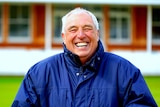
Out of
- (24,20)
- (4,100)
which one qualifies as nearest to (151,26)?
(24,20)

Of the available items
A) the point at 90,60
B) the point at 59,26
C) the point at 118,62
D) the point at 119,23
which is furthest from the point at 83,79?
the point at 119,23

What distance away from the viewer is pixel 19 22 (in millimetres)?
24234

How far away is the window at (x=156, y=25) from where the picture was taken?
2477 centimetres

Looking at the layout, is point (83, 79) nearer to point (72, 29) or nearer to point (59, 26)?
point (72, 29)

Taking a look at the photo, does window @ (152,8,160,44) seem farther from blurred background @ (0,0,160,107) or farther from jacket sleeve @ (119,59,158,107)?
jacket sleeve @ (119,59,158,107)

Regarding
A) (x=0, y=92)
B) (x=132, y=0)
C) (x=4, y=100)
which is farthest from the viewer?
(x=132, y=0)

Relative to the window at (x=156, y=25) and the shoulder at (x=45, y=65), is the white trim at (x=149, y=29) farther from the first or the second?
the shoulder at (x=45, y=65)

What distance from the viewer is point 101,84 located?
14.8 ft

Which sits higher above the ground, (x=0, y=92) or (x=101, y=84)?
(x=101, y=84)

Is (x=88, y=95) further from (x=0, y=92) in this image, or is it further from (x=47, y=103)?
(x=0, y=92)

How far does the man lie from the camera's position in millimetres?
4465

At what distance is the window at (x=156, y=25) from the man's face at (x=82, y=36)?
20314 mm

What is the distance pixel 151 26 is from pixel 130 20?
3.29ft

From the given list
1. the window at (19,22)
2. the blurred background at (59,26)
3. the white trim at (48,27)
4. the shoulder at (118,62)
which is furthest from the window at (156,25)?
the shoulder at (118,62)
